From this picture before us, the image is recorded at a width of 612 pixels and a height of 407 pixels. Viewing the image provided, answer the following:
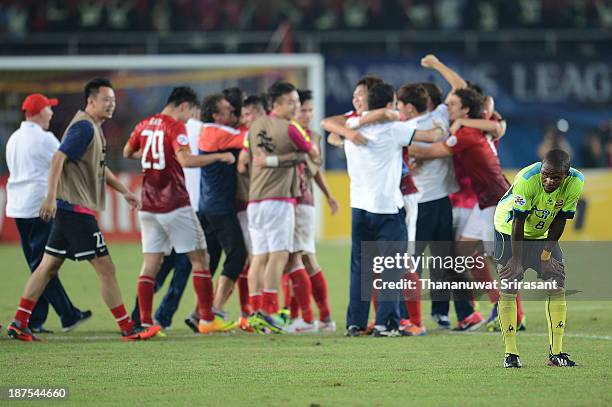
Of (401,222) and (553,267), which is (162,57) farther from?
(553,267)

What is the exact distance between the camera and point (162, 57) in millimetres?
23250

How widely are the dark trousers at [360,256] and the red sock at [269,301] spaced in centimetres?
80

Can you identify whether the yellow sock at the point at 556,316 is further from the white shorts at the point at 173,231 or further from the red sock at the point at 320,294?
the white shorts at the point at 173,231

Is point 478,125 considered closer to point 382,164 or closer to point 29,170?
point 382,164

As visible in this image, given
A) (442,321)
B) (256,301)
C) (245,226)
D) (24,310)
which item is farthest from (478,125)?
(24,310)

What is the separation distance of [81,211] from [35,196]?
1.38 metres

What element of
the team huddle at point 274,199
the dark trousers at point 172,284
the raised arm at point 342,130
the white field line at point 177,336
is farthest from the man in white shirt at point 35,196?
the raised arm at point 342,130

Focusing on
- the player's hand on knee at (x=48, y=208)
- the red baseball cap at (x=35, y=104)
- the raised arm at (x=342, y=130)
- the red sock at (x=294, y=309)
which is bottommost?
the red sock at (x=294, y=309)

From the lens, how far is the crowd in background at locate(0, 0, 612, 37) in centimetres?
2742

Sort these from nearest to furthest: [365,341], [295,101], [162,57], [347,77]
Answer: [365,341]
[295,101]
[162,57]
[347,77]

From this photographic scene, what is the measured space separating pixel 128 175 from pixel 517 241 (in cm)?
1564

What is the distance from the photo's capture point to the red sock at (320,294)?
1181 centimetres

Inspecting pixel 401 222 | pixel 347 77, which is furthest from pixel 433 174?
pixel 347 77

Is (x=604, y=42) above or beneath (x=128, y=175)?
above
